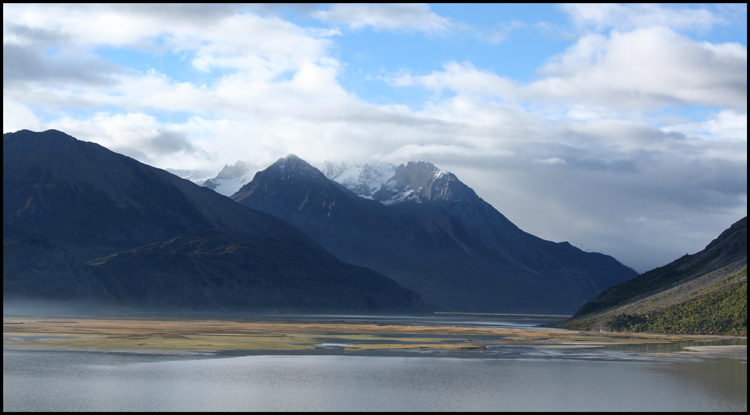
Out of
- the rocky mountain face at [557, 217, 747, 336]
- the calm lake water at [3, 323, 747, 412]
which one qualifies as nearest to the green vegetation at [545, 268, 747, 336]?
the rocky mountain face at [557, 217, 747, 336]

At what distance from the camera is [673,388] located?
252 feet

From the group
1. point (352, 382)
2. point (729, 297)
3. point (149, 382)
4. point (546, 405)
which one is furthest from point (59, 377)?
point (729, 297)

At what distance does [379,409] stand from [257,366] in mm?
32033

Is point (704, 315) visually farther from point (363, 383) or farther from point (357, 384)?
point (357, 384)

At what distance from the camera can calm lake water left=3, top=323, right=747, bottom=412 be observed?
65.8 meters

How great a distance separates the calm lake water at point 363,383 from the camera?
6581 centimetres

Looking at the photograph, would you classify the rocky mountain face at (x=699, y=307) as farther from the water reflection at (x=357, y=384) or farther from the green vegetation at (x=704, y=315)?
the water reflection at (x=357, y=384)

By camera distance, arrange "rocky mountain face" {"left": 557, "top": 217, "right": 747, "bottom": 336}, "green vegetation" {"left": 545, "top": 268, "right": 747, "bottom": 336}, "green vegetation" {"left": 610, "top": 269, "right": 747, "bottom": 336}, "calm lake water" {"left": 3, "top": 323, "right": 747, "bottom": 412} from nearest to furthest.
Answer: "calm lake water" {"left": 3, "top": 323, "right": 747, "bottom": 412} < "green vegetation" {"left": 610, "top": 269, "right": 747, "bottom": 336} < "green vegetation" {"left": 545, "top": 268, "right": 747, "bottom": 336} < "rocky mountain face" {"left": 557, "top": 217, "right": 747, "bottom": 336}

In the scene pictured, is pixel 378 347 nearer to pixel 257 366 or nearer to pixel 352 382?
pixel 257 366

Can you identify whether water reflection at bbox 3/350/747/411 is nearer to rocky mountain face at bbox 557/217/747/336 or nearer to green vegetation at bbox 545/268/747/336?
green vegetation at bbox 545/268/747/336

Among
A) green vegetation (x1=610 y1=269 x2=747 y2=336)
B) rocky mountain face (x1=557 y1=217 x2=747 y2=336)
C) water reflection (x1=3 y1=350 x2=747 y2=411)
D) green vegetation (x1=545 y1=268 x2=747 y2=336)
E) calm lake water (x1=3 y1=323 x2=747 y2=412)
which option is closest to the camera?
water reflection (x1=3 y1=350 x2=747 y2=411)

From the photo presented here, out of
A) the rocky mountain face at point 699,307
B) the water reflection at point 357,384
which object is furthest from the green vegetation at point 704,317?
the water reflection at point 357,384

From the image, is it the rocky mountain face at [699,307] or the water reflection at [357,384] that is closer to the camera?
the water reflection at [357,384]

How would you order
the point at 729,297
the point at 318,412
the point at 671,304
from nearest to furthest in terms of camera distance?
the point at 318,412 < the point at 729,297 < the point at 671,304
